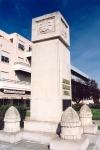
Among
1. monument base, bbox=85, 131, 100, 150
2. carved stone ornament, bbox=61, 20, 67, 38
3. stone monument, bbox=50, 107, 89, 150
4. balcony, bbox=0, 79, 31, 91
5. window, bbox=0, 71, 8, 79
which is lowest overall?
monument base, bbox=85, 131, 100, 150

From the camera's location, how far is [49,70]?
8.20 m

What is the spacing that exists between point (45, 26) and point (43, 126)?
5243 millimetres

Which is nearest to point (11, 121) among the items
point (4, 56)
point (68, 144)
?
point (68, 144)

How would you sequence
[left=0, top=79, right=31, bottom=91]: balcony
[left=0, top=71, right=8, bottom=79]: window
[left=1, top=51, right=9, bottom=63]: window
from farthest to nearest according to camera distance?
[left=1, top=51, right=9, bottom=63]: window, [left=0, top=71, right=8, bottom=79]: window, [left=0, top=79, right=31, bottom=91]: balcony

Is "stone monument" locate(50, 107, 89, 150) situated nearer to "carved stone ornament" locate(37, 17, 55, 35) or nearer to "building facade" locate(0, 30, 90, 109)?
"carved stone ornament" locate(37, 17, 55, 35)

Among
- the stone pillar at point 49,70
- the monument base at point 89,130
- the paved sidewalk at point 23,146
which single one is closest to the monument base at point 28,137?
the paved sidewalk at point 23,146

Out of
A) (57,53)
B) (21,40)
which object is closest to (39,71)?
(57,53)

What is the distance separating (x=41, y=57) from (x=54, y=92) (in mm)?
2048

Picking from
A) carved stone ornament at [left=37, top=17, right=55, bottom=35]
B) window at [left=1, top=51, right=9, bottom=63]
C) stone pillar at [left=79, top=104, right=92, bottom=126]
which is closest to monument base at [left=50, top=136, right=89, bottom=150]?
stone pillar at [left=79, top=104, right=92, bottom=126]

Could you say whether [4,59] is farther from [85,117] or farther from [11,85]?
[85,117]

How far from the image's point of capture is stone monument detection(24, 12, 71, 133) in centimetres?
775

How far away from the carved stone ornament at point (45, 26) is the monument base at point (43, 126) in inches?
187

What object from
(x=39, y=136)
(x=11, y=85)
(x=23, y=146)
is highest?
(x=11, y=85)

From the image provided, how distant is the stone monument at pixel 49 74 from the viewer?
775 centimetres
